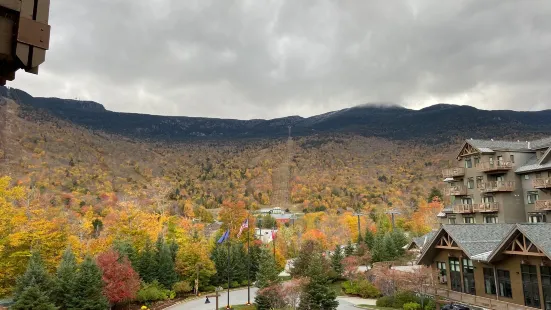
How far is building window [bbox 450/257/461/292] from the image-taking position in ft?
112

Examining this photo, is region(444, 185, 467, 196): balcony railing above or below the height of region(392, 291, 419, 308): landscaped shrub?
above

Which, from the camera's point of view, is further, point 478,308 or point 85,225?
point 85,225

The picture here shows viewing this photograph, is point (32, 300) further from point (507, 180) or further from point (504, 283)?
point (507, 180)

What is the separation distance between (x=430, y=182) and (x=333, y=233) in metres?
87.5

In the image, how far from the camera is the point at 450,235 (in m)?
33.5

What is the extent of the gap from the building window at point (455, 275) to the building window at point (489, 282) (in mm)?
2781

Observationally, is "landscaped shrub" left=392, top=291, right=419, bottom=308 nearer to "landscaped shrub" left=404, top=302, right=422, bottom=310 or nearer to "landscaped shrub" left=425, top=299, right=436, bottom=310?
"landscaped shrub" left=425, top=299, right=436, bottom=310

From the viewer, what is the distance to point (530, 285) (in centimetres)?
2761

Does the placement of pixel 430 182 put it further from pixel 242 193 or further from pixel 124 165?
pixel 124 165

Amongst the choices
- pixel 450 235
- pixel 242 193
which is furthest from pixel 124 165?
pixel 450 235

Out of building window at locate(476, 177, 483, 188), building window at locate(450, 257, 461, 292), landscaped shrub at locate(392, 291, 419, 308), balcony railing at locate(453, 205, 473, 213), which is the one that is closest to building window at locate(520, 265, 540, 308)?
building window at locate(450, 257, 461, 292)

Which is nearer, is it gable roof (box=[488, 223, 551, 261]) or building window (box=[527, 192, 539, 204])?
gable roof (box=[488, 223, 551, 261])

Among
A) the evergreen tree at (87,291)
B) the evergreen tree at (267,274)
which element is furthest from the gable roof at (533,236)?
the evergreen tree at (87,291)

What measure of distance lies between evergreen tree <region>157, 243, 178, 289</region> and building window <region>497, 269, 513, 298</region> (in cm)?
3486
